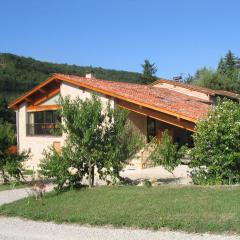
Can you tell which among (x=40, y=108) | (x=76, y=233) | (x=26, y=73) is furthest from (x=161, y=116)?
(x=26, y=73)

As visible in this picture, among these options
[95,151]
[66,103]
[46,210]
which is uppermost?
[66,103]

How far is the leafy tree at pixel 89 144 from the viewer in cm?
1259

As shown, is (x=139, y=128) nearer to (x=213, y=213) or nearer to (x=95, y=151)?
(x=95, y=151)

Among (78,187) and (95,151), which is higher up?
(95,151)

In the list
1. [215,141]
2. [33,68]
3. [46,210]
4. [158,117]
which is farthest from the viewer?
[33,68]

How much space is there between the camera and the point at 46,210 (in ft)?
33.6

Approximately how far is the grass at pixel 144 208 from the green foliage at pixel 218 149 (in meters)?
1.16

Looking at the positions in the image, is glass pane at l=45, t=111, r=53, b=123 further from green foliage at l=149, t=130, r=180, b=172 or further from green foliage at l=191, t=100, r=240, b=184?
green foliage at l=191, t=100, r=240, b=184

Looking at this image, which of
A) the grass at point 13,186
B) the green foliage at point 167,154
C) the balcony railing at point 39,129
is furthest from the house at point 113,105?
the grass at point 13,186

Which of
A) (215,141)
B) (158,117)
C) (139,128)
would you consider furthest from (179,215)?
(139,128)

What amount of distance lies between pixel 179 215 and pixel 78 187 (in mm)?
4963

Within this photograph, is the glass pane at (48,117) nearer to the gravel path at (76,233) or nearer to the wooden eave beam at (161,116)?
the wooden eave beam at (161,116)

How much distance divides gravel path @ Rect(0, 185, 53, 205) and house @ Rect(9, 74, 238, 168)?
6.07 m

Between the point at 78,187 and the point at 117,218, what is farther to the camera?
the point at 78,187
